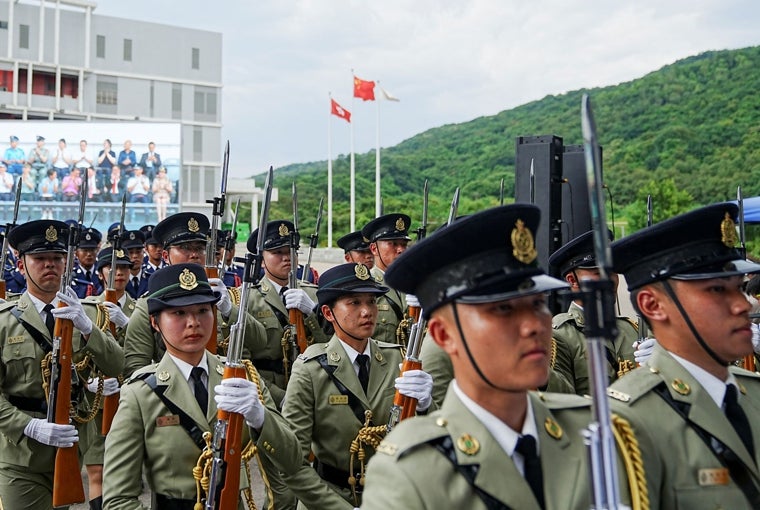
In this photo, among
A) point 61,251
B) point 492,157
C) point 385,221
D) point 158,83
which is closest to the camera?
point 61,251

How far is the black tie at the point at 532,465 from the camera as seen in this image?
85.7 inches

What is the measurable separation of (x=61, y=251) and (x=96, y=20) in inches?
1813

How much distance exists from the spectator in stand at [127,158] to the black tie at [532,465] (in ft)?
82.3

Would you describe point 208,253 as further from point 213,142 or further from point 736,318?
point 213,142

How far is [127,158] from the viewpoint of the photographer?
85.3 ft

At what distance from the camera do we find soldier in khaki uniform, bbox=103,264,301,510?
12.1 feet

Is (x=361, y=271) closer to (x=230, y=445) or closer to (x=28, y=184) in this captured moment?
(x=230, y=445)

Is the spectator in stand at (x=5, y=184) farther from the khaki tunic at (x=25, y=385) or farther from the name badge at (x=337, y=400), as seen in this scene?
the name badge at (x=337, y=400)

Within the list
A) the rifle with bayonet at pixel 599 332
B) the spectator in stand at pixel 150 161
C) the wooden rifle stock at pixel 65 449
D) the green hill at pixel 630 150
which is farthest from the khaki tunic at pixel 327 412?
the green hill at pixel 630 150

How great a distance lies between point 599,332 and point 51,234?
4.84 meters

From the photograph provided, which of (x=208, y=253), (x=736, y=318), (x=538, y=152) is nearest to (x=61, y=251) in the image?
(x=208, y=253)

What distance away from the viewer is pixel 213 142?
50.5 metres

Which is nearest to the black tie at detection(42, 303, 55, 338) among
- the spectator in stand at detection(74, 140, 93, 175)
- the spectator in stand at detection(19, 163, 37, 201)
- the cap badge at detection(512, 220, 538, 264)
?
the cap badge at detection(512, 220, 538, 264)

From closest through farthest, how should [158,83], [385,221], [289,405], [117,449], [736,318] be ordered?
[736,318]
[117,449]
[289,405]
[385,221]
[158,83]
